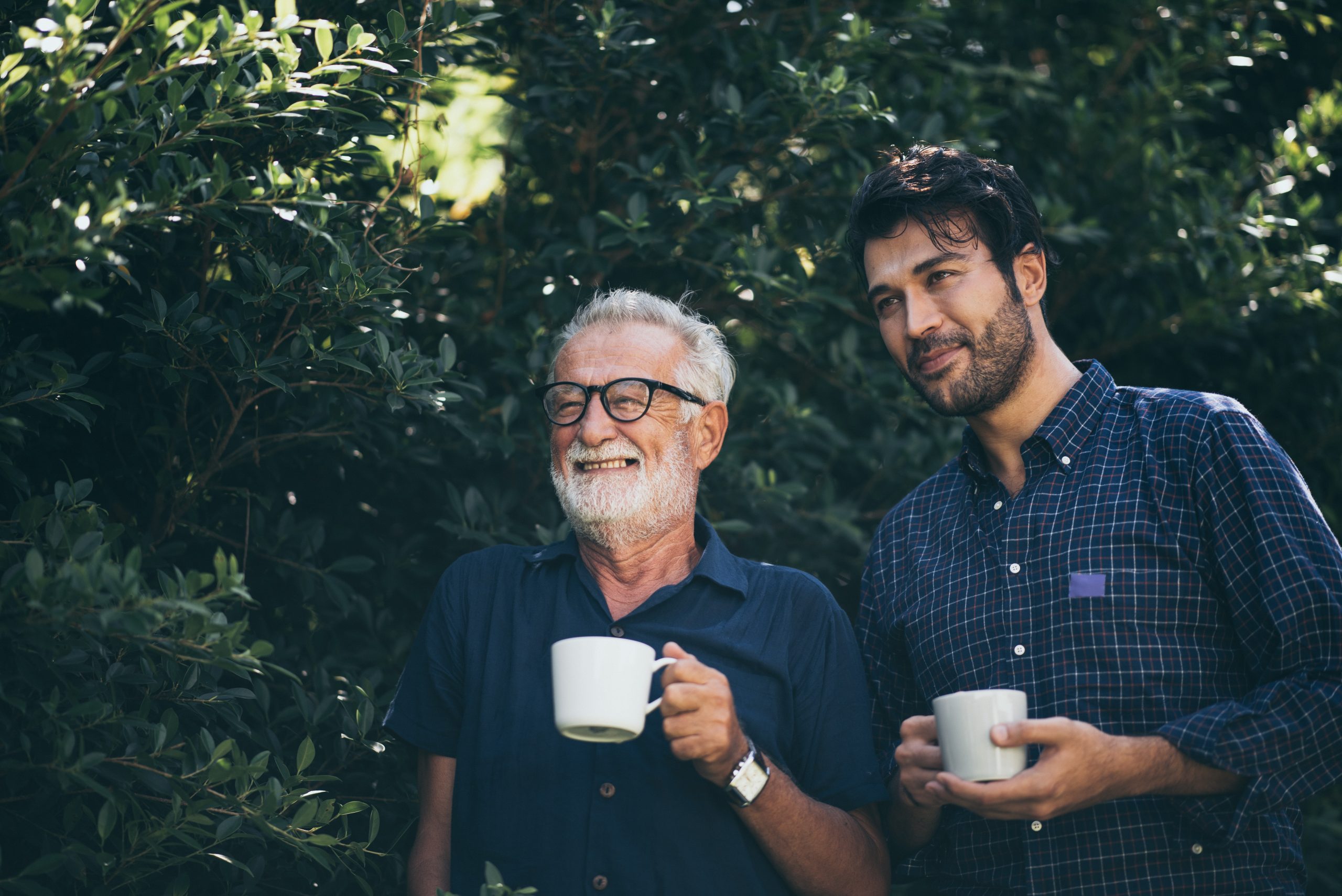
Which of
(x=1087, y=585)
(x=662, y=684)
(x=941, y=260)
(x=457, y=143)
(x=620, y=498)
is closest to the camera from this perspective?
(x=662, y=684)


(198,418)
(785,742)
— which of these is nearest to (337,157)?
(198,418)

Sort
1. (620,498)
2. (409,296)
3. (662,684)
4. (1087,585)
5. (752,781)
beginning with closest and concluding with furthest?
(662,684) → (752,781) → (1087,585) → (620,498) → (409,296)

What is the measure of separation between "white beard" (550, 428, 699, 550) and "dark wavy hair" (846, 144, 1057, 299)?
2.37 feet

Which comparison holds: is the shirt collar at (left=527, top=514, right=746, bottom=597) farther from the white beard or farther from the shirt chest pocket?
the shirt chest pocket

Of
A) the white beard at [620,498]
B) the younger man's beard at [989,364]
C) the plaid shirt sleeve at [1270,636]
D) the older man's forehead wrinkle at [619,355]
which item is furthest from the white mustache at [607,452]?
the plaid shirt sleeve at [1270,636]

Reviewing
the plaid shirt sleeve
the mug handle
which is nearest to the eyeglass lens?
the mug handle

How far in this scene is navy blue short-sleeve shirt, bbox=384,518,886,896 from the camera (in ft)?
7.39

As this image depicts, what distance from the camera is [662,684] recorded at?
200 centimetres

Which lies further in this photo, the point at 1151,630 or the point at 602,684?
the point at 1151,630

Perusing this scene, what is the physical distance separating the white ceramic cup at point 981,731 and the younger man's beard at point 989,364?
2.34ft

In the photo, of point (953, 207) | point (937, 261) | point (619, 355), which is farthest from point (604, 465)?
point (953, 207)

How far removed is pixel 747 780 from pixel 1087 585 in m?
0.77

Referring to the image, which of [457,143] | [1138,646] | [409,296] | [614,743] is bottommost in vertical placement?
[614,743]

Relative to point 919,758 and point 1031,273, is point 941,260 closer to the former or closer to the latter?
point 1031,273
